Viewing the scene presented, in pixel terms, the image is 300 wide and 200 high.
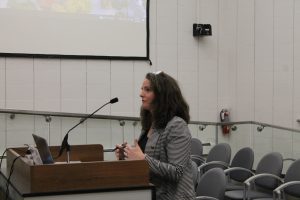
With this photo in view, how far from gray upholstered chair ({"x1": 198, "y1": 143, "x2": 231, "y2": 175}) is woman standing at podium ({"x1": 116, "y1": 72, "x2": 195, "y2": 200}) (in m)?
2.67

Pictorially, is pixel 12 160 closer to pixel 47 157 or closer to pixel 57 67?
pixel 47 157

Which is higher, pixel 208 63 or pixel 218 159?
pixel 208 63

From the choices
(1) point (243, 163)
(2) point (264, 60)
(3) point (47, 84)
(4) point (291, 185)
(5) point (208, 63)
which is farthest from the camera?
(5) point (208, 63)

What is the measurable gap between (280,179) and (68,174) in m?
2.82

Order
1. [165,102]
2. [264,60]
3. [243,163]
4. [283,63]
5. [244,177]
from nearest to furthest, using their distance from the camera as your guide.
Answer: [165,102] < [244,177] < [243,163] < [283,63] < [264,60]

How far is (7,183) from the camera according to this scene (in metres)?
3.26

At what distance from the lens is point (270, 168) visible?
526cm

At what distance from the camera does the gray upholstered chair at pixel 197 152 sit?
6.36 m

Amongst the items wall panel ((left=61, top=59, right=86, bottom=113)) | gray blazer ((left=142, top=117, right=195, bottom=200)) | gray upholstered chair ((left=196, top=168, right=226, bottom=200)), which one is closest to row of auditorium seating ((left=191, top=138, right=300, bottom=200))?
gray upholstered chair ((left=196, top=168, right=226, bottom=200))

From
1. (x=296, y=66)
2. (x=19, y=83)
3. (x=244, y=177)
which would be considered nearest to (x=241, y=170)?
(x=244, y=177)

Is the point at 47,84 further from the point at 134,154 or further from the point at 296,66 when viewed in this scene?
the point at 134,154

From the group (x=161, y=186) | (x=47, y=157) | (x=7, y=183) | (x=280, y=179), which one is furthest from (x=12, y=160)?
(x=280, y=179)

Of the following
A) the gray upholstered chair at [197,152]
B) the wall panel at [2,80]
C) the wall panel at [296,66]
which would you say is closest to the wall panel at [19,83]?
the wall panel at [2,80]

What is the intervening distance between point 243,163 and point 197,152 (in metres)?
0.86
